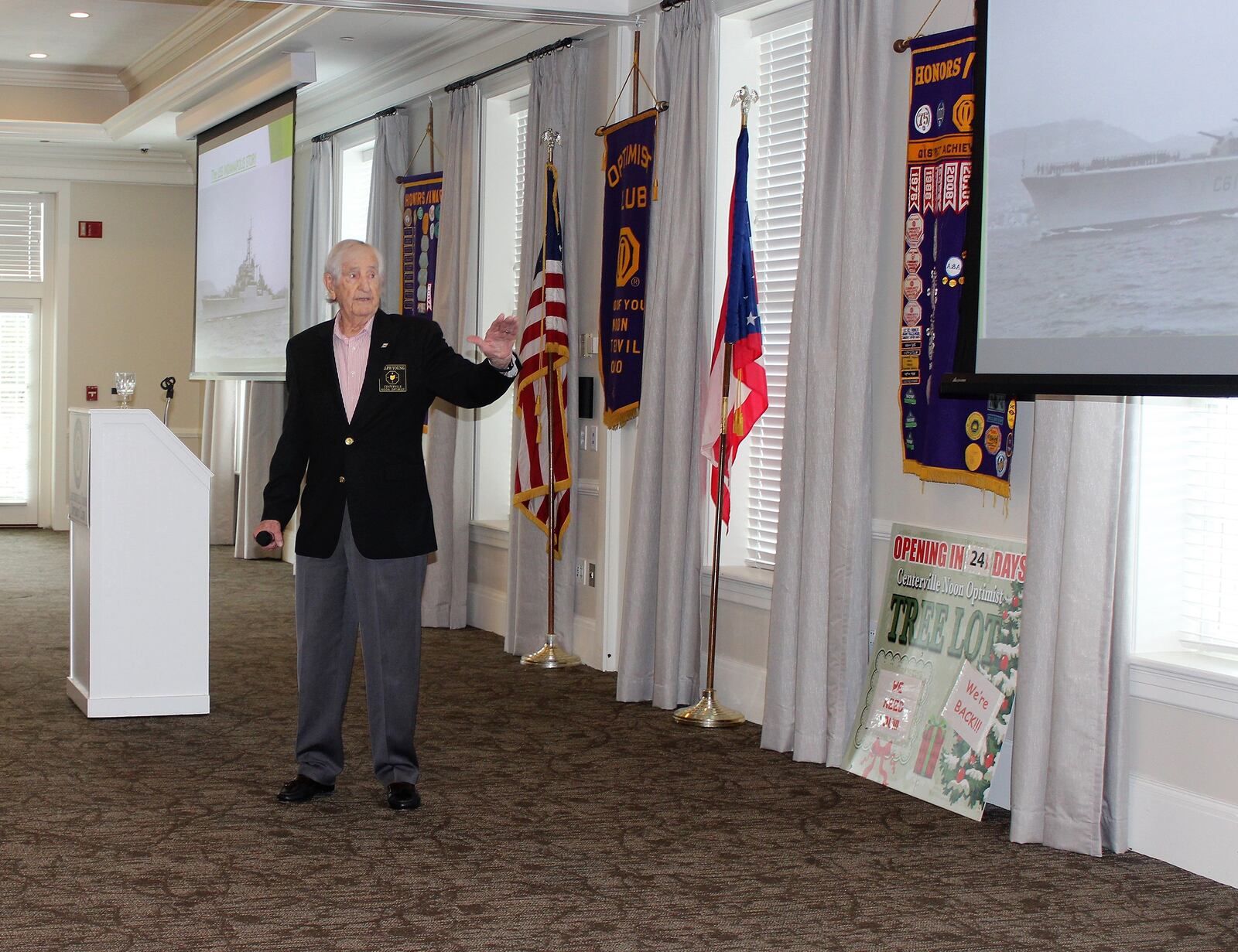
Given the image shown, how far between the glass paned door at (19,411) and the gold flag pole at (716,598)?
896 cm

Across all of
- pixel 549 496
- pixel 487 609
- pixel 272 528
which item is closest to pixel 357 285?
pixel 272 528

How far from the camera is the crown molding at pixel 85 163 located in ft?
40.1

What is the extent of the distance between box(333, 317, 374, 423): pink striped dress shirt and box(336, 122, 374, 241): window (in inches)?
221

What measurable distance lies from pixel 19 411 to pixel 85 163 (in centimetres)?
228

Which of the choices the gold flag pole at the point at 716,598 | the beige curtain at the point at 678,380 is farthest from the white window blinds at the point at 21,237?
the gold flag pole at the point at 716,598

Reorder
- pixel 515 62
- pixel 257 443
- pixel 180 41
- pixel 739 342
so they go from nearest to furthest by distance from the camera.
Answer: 1. pixel 739 342
2. pixel 515 62
3. pixel 180 41
4. pixel 257 443

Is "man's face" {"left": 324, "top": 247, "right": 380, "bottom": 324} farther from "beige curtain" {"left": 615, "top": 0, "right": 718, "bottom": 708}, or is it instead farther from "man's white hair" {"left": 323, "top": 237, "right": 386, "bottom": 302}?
"beige curtain" {"left": 615, "top": 0, "right": 718, "bottom": 708}

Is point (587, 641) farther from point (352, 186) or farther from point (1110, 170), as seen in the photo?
point (352, 186)

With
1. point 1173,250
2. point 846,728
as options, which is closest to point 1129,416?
point 1173,250

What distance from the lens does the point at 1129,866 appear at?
3768 mm

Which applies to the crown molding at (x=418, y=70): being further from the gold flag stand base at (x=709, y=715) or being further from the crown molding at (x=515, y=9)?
the gold flag stand base at (x=709, y=715)

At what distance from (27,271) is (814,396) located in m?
9.80

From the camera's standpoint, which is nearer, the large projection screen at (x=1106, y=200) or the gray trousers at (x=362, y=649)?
the large projection screen at (x=1106, y=200)

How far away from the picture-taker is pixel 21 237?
12.5m
